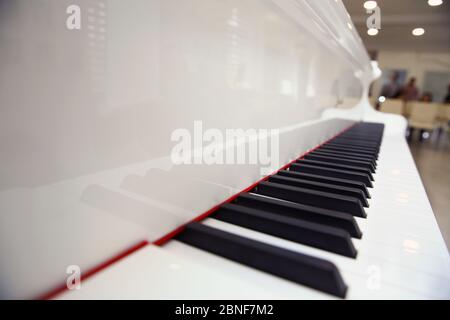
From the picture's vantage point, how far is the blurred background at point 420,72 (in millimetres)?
4163

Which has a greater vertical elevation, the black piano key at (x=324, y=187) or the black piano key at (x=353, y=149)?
the black piano key at (x=353, y=149)

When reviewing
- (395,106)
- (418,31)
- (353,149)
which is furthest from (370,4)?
(395,106)

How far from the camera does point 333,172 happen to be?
1032 millimetres

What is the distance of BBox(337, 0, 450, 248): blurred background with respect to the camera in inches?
164

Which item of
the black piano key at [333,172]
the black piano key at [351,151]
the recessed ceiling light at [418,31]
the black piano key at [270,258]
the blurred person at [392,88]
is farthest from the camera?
the blurred person at [392,88]

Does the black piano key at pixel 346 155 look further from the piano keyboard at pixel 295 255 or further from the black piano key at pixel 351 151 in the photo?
the piano keyboard at pixel 295 255

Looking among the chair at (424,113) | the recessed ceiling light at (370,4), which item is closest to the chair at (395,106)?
the chair at (424,113)

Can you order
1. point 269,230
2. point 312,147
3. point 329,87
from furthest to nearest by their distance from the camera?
point 329,87 < point 312,147 < point 269,230

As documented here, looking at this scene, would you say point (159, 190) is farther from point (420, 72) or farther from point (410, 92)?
point (420, 72)

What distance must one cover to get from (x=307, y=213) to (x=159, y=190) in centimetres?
32
